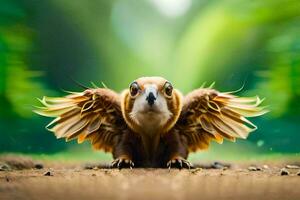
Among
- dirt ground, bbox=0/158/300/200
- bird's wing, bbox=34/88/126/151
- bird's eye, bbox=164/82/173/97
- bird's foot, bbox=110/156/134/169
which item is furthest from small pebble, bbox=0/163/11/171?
bird's eye, bbox=164/82/173/97

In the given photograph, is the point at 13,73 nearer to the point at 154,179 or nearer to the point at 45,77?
the point at 45,77

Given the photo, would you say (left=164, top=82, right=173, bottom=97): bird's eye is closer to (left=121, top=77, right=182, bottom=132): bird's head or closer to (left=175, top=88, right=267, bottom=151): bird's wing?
(left=121, top=77, right=182, bottom=132): bird's head

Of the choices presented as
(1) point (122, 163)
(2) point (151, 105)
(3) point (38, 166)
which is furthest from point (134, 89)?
(3) point (38, 166)

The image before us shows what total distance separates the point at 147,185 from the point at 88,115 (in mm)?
770

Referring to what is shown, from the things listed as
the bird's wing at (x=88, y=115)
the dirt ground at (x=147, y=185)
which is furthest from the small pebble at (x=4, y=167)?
the bird's wing at (x=88, y=115)

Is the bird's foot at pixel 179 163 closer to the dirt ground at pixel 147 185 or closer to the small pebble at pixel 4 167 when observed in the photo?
the dirt ground at pixel 147 185

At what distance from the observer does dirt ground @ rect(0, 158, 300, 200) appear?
1.51 meters

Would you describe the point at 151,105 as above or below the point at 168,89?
below

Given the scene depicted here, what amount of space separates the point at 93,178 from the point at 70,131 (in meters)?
0.58

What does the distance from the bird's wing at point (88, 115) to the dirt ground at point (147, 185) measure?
1.21 feet

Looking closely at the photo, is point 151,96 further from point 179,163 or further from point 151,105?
point 179,163

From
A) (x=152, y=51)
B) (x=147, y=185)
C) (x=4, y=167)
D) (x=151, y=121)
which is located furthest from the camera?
(x=152, y=51)

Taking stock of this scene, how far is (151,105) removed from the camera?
1.92 m

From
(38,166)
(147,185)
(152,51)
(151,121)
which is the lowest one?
(147,185)
